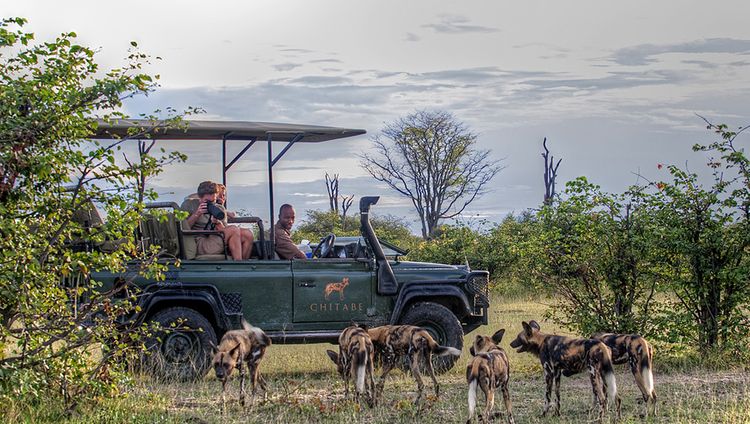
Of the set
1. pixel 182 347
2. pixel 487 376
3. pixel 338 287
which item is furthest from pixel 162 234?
pixel 487 376

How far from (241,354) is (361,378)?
1151 mm

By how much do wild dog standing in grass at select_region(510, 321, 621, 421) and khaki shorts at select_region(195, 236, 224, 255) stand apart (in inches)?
142

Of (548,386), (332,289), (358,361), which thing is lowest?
(548,386)

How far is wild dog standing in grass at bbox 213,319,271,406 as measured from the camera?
28.2ft

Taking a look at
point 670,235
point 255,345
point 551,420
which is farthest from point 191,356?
point 670,235

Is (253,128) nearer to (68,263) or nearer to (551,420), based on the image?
(68,263)

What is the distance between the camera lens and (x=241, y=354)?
8875 millimetres

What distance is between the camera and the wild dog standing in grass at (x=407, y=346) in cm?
898

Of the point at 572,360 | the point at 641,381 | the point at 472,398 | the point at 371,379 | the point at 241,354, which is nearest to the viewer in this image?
the point at 472,398

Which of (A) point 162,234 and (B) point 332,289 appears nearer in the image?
(A) point 162,234

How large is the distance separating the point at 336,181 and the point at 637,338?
119 feet

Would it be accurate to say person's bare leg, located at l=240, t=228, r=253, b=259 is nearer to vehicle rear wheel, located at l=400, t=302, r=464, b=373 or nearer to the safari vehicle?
the safari vehicle

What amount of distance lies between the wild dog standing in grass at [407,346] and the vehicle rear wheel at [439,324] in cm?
162

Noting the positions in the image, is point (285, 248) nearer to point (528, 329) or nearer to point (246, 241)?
point (246, 241)
